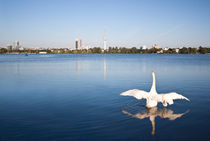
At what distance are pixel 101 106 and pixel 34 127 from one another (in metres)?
5.02

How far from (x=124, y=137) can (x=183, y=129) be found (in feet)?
10.6

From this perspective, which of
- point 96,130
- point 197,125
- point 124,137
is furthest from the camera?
point 197,125

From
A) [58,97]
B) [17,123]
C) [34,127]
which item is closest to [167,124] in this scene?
[34,127]

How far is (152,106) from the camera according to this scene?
1262cm

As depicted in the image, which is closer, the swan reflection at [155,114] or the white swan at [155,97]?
the swan reflection at [155,114]

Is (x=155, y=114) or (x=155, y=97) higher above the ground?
(x=155, y=97)

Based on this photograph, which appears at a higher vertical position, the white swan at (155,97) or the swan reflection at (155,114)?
the white swan at (155,97)

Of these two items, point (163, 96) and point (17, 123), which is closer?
point (17, 123)

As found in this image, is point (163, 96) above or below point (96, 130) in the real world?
above

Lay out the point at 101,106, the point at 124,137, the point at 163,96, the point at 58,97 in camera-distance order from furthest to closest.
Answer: the point at 58,97, the point at 101,106, the point at 163,96, the point at 124,137

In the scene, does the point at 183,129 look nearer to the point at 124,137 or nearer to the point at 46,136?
the point at 124,137

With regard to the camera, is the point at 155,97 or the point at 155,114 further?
the point at 155,97

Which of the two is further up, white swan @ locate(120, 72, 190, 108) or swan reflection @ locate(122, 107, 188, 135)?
white swan @ locate(120, 72, 190, 108)

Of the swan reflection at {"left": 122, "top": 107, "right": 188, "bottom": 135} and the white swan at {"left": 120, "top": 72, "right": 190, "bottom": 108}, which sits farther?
the white swan at {"left": 120, "top": 72, "right": 190, "bottom": 108}
